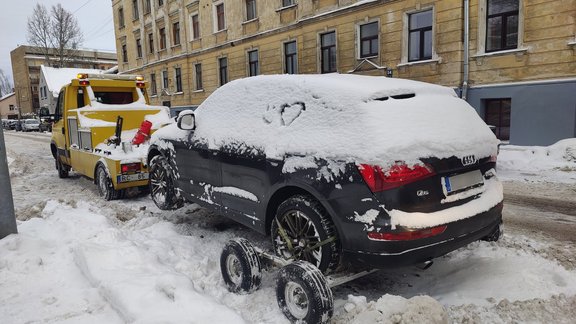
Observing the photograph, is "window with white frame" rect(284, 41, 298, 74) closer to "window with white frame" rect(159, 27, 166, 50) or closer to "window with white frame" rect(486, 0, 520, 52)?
"window with white frame" rect(486, 0, 520, 52)

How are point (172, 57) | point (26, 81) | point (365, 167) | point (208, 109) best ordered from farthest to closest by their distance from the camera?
point (26, 81) < point (172, 57) < point (208, 109) < point (365, 167)

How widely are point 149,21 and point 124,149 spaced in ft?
87.1

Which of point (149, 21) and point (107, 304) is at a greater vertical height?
point (149, 21)

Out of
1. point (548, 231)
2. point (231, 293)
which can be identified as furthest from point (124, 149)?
point (548, 231)

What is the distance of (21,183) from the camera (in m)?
9.02

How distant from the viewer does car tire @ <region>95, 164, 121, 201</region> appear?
22.4 ft

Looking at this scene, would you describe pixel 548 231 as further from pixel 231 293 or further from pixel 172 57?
pixel 172 57

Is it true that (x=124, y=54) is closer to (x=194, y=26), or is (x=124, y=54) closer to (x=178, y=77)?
(x=178, y=77)

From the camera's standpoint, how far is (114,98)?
8.95 m

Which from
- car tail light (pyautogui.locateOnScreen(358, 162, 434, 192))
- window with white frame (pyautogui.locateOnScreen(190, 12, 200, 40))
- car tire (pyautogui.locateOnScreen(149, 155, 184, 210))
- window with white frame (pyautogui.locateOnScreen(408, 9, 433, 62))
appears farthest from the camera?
window with white frame (pyautogui.locateOnScreen(190, 12, 200, 40))

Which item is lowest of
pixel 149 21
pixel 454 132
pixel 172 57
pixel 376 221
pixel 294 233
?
pixel 294 233

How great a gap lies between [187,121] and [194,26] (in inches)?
929

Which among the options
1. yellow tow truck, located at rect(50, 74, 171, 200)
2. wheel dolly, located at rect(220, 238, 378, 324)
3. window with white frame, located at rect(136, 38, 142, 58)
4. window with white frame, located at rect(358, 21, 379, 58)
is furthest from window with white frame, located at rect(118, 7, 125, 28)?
wheel dolly, located at rect(220, 238, 378, 324)

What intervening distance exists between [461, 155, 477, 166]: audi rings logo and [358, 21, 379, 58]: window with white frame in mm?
13413
